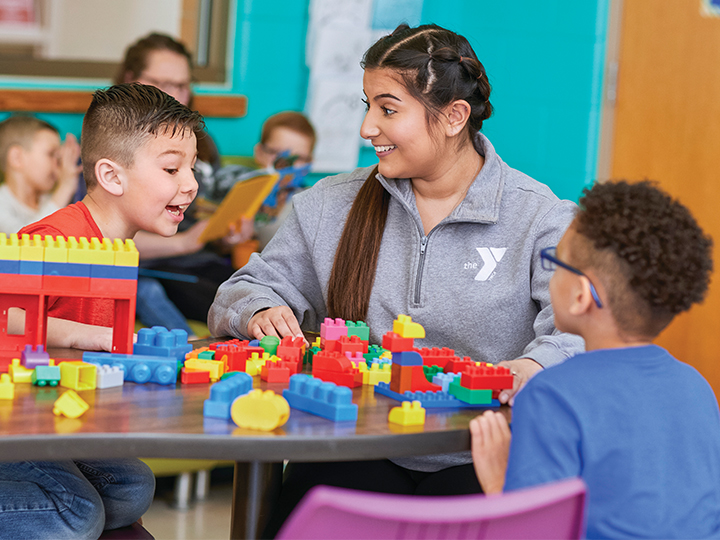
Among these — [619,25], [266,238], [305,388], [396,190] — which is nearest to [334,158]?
[266,238]

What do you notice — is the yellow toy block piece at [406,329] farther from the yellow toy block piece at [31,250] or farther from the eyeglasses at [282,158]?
the eyeglasses at [282,158]

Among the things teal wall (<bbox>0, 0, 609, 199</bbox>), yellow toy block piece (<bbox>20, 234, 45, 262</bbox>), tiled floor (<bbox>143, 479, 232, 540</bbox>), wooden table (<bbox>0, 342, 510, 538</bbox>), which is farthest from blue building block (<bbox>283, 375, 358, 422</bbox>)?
teal wall (<bbox>0, 0, 609, 199</bbox>)

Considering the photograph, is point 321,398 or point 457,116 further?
point 457,116

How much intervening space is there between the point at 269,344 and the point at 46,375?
0.38 metres

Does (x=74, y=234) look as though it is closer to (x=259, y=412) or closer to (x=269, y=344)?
(x=269, y=344)

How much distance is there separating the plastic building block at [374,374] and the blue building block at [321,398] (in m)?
0.15

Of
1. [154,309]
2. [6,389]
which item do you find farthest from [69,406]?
[154,309]

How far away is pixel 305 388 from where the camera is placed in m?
1.12

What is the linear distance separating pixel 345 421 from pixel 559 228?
71 centimetres

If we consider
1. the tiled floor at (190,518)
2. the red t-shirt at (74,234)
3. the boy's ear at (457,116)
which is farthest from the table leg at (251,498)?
the tiled floor at (190,518)

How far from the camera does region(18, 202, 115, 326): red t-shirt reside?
56.2 inches

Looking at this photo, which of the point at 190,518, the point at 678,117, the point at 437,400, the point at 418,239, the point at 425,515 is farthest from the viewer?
the point at 678,117

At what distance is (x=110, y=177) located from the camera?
1588 mm

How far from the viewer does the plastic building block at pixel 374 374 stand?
49.8 inches
